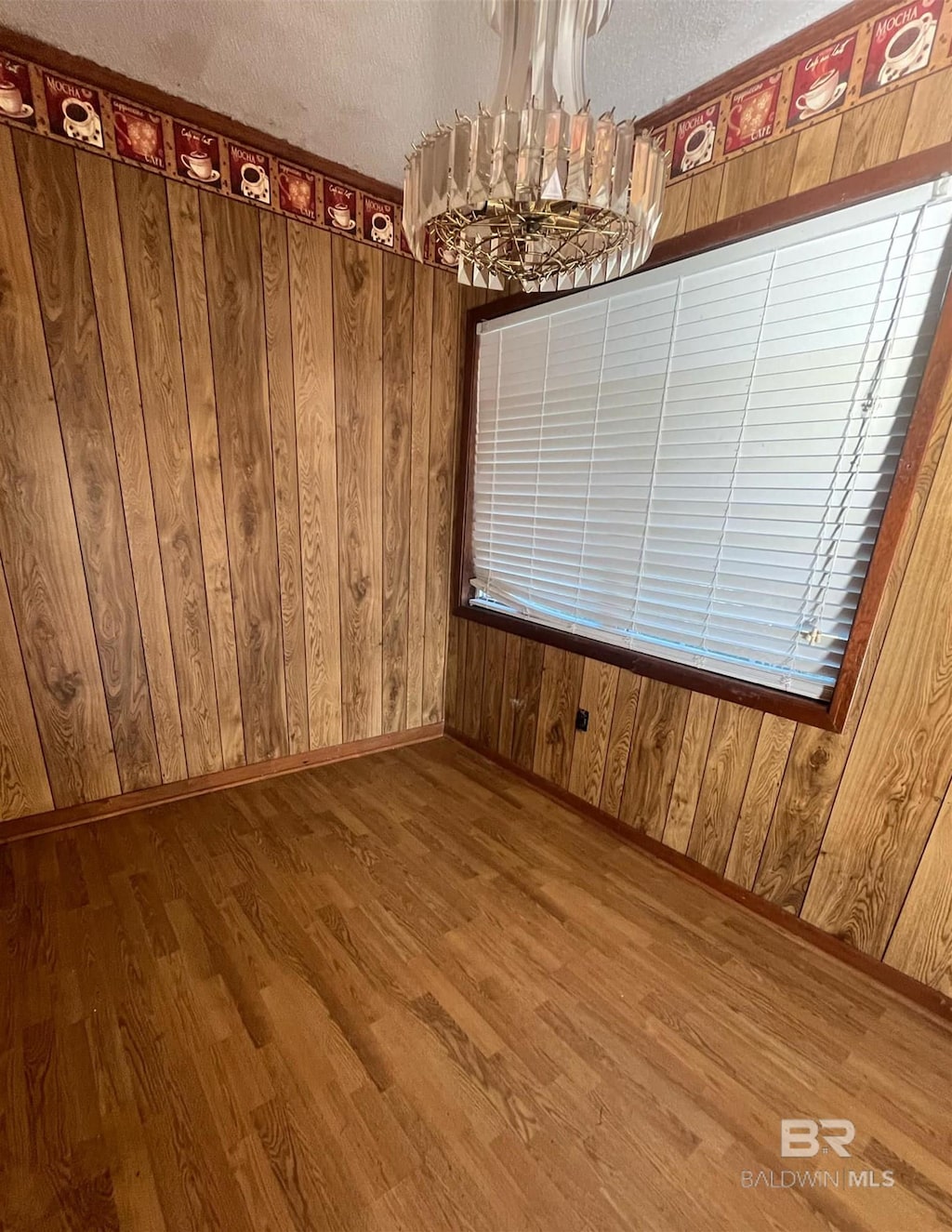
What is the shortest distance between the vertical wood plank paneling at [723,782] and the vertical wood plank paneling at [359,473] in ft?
5.34

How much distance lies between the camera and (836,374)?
1.42 meters

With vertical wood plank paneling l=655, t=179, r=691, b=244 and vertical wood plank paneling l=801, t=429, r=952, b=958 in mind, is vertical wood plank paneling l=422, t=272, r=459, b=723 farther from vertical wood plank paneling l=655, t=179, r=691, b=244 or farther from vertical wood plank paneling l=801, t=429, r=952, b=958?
vertical wood plank paneling l=801, t=429, r=952, b=958

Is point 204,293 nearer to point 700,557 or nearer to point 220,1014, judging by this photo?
point 700,557

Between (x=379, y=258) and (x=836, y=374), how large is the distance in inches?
74.5

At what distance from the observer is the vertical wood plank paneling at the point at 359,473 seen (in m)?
2.23

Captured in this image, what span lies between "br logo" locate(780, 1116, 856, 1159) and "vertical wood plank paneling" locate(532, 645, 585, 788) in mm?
1274

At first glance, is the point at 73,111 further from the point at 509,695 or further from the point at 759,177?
the point at 509,695

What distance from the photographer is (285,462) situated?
220 centimetres

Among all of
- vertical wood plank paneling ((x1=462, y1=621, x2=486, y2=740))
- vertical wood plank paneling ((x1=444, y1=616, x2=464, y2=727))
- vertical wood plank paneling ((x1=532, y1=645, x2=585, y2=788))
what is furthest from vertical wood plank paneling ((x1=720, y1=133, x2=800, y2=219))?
vertical wood plank paneling ((x1=444, y1=616, x2=464, y2=727))

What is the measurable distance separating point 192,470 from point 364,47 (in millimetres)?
1436

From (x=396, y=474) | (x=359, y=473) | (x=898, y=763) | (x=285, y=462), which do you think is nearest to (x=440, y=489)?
(x=396, y=474)

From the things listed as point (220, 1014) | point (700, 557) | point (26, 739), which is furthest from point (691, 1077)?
point (26, 739)

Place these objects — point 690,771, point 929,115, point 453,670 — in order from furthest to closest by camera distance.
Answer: point 453,670 < point 690,771 < point 929,115

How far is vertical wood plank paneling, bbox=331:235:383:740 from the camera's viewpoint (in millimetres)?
2230
